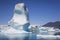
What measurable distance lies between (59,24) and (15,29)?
1551 centimetres

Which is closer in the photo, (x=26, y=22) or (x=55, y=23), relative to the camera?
(x=26, y=22)

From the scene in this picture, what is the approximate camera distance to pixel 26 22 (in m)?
14.4

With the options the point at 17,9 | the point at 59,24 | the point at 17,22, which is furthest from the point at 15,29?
the point at 59,24

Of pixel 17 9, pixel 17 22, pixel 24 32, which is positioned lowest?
pixel 24 32

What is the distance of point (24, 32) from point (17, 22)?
1080mm

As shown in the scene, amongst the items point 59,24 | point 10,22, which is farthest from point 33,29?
point 59,24

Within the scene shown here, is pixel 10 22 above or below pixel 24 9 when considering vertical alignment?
below

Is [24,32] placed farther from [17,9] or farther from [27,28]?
[17,9]

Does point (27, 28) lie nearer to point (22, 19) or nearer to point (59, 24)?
point (22, 19)

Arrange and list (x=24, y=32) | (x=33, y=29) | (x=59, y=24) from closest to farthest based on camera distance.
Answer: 1. (x=24, y=32)
2. (x=33, y=29)
3. (x=59, y=24)

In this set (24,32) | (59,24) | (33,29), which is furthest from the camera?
(59,24)

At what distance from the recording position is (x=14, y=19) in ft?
48.3

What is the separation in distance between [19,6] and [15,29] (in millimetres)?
2082

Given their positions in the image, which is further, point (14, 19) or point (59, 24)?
point (59, 24)
